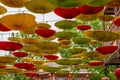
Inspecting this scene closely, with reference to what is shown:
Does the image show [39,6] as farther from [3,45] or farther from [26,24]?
[3,45]

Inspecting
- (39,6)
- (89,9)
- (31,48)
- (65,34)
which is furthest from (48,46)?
(89,9)

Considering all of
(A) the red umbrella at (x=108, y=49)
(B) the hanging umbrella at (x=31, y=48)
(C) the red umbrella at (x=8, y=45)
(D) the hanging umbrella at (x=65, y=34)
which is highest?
(D) the hanging umbrella at (x=65, y=34)

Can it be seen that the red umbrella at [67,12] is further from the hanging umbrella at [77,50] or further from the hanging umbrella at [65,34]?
the hanging umbrella at [77,50]

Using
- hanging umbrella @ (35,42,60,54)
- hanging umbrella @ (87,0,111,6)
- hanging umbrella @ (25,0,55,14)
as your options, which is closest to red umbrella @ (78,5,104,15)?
hanging umbrella @ (87,0,111,6)

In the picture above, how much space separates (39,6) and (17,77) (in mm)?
14471

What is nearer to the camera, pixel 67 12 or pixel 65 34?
pixel 67 12

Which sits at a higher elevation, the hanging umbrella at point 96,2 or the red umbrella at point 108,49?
the hanging umbrella at point 96,2

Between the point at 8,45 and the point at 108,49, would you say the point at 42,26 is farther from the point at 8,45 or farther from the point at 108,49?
the point at 108,49

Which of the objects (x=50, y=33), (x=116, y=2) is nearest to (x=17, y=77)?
(x=50, y=33)

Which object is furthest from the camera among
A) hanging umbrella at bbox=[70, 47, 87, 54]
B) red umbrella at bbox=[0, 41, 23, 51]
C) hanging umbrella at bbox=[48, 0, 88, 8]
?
hanging umbrella at bbox=[70, 47, 87, 54]

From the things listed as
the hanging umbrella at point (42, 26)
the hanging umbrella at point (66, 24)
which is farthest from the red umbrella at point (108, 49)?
the hanging umbrella at point (42, 26)

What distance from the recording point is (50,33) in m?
10.1

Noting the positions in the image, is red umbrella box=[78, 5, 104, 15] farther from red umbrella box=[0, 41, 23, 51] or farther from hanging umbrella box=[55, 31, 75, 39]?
red umbrella box=[0, 41, 23, 51]

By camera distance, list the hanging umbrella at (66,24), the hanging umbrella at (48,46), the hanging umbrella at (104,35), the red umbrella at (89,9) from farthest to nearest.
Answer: the hanging umbrella at (48,46), the hanging umbrella at (104,35), the hanging umbrella at (66,24), the red umbrella at (89,9)
